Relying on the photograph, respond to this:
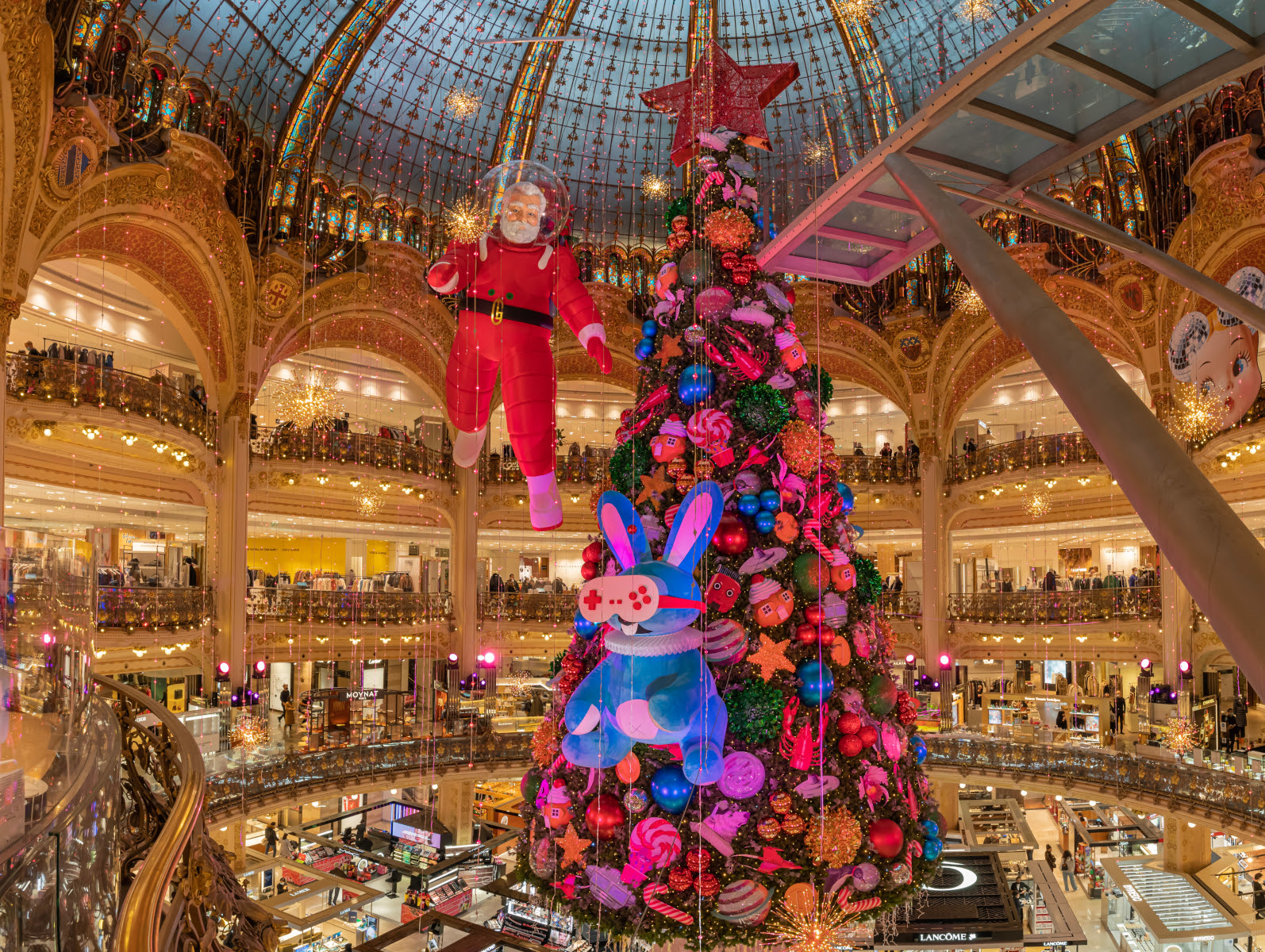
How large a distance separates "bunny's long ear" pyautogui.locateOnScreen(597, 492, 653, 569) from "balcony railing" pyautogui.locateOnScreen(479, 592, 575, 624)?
47.9 feet

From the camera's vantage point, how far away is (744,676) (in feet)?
17.9

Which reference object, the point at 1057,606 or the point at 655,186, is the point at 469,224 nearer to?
the point at 655,186

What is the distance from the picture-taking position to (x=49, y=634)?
313cm

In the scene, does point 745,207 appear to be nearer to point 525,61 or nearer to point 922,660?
point 525,61

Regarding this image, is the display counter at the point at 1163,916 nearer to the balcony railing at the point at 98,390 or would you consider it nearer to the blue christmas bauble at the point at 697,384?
the blue christmas bauble at the point at 697,384

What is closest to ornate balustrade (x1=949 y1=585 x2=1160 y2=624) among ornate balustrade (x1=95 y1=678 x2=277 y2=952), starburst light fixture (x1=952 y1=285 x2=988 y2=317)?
starburst light fixture (x1=952 y1=285 x2=988 y2=317)

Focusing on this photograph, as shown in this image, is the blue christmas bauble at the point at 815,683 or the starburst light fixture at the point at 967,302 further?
the starburst light fixture at the point at 967,302

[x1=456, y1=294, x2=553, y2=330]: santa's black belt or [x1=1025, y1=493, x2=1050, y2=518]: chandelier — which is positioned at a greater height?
[x1=456, y1=294, x2=553, y2=330]: santa's black belt

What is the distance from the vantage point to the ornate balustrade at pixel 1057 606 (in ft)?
57.1

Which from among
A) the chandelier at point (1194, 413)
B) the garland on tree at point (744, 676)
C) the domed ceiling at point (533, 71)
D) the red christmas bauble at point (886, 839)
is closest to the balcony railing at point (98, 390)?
the domed ceiling at point (533, 71)

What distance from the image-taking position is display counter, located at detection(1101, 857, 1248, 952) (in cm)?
1085

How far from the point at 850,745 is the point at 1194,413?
11316mm

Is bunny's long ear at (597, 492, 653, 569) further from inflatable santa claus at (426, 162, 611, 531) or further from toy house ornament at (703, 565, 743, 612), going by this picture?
inflatable santa claus at (426, 162, 611, 531)

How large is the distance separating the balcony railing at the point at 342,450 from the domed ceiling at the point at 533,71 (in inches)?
196
